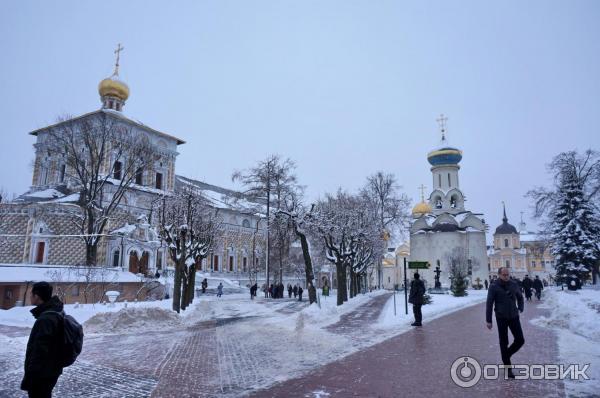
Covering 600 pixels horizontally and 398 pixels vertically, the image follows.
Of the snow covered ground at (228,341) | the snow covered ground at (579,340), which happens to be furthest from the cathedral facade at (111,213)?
the snow covered ground at (579,340)

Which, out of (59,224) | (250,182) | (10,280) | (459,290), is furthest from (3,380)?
(59,224)

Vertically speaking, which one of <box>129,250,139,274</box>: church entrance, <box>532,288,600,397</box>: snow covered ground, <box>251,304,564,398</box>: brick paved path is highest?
<box>129,250,139,274</box>: church entrance

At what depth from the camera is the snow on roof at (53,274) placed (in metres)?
18.9

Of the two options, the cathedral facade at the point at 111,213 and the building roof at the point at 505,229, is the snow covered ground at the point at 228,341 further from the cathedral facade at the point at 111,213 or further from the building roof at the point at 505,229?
the building roof at the point at 505,229

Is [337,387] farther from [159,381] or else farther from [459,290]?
[459,290]

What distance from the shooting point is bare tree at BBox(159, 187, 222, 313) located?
18.9 metres

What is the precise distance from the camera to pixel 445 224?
179ft

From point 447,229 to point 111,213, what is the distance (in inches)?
1569

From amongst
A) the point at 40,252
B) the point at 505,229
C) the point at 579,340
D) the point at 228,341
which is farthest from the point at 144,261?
the point at 505,229

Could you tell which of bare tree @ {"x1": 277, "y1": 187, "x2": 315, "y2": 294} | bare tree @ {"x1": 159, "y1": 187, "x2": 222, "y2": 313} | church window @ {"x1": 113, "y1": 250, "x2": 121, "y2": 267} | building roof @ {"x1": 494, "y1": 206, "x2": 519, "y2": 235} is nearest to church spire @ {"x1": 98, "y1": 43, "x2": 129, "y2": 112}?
church window @ {"x1": 113, "y1": 250, "x2": 121, "y2": 267}

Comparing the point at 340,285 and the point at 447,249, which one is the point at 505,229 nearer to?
the point at 447,249

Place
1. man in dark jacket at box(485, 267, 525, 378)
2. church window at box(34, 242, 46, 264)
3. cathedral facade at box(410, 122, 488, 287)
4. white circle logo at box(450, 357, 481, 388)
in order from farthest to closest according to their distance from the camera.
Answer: cathedral facade at box(410, 122, 488, 287) < church window at box(34, 242, 46, 264) < man in dark jacket at box(485, 267, 525, 378) < white circle logo at box(450, 357, 481, 388)

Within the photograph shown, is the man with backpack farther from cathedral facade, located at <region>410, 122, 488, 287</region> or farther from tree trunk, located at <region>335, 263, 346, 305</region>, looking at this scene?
cathedral facade, located at <region>410, 122, 488, 287</region>

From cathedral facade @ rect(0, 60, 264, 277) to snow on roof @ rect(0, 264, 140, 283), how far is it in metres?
5.09
